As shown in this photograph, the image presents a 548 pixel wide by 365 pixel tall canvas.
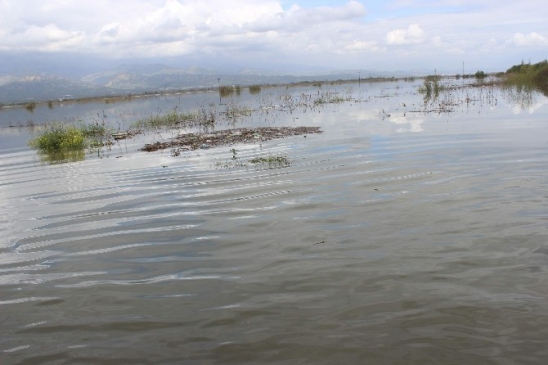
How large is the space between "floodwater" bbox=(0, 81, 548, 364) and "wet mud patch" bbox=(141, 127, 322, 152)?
4694 mm

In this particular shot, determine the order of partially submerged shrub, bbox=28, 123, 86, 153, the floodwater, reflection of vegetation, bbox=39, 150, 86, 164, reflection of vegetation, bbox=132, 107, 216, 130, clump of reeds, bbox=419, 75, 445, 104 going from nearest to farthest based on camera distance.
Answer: the floodwater, reflection of vegetation, bbox=39, 150, 86, 164, partially submerged shrub, bbox=28, 123, 86, 153, reflection of vegetation, bbox=132, 107, 216, 130, clump of reeds, bbox=419, 75, 445, 104

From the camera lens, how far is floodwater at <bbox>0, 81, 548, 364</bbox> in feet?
13.0

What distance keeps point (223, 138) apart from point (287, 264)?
42.0 feet

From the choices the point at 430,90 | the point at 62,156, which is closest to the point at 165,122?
the point at 62,156

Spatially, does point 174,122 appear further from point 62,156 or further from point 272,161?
point 272,161

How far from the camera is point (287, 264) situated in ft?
18.4

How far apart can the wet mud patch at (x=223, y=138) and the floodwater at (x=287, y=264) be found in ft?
15.4

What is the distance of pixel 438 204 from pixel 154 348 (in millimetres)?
5583

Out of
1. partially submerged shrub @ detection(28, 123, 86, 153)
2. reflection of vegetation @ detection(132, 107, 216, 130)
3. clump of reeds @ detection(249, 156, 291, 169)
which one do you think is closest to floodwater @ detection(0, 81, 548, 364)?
clump of reeds @ detection(249, 156, 291, 169)

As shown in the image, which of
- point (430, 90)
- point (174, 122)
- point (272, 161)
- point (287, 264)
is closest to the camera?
point (287, 264)

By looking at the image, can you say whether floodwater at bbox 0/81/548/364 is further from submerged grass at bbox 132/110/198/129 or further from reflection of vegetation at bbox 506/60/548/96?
reflection of vegetation at bbox 506/60/548/96

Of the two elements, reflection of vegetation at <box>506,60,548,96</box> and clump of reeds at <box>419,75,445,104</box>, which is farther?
reflection of vegetation at <box>506,60,548,96</box>

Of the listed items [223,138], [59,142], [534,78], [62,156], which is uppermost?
[534,78]

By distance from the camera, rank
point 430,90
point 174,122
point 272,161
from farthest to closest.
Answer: point 430,90, point 174,122, point 272,161
